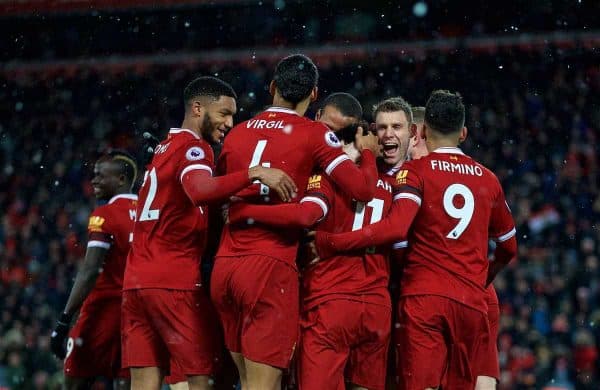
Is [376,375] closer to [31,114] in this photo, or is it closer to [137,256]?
Answer: [137,256]

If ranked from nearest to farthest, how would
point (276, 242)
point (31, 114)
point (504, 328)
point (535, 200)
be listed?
point (276, 242)
point (504, 328)
point (535, 200)
point (31, 114)

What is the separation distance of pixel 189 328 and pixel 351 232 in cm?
101

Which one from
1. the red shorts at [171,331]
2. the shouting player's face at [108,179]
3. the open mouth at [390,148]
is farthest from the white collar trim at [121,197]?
the open mouth at [390,148]

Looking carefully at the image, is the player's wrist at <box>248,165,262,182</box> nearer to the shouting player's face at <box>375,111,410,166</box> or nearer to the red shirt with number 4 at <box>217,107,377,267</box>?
the red shirt with number 4 at <box>217,107,377,267</box>

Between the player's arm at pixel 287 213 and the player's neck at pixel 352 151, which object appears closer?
the player's arm at pixel 287 213

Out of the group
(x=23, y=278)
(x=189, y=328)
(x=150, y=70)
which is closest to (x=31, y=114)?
(x=150, y=70)

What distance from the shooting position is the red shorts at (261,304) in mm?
4238

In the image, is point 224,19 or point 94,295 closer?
point 94,295

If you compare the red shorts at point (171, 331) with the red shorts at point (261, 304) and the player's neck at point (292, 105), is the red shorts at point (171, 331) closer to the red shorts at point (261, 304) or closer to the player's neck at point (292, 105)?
the red shorts at point (261, 304)

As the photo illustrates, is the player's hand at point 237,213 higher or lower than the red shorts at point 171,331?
higher

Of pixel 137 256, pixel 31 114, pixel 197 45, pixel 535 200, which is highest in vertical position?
pixel 197 45

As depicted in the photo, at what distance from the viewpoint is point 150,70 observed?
1916 centimetres

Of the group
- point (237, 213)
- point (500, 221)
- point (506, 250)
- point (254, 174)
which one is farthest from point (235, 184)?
point (506, 250)

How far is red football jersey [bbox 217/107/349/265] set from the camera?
436cm
